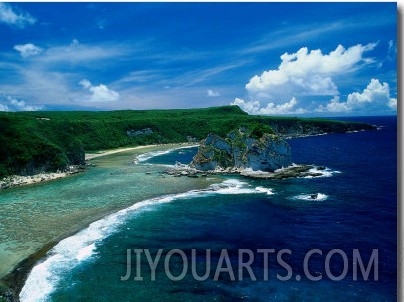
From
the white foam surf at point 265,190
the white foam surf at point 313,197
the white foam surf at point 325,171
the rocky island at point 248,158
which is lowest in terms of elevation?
the white foam surf at point 313,197

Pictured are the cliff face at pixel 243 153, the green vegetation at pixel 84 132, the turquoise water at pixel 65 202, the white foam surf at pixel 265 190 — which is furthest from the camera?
the green vegetation at pixel 84 132

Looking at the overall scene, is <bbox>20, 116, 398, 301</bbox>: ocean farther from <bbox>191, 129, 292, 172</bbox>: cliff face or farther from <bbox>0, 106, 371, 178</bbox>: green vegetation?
<bbox>0, 106, 371, 178</bbox>: green vegetation

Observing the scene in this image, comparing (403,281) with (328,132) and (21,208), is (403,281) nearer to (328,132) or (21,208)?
(21,208)

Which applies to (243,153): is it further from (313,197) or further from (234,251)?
(234,251)

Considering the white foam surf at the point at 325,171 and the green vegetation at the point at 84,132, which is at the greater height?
the green vegetation at the point at 84,132

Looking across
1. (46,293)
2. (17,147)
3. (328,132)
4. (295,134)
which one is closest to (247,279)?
(46,293)

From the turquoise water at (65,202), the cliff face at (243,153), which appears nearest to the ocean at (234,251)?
the turquoise water at (65,202)

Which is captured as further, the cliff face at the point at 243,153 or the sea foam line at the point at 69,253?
the cliff face at the point at 243,153

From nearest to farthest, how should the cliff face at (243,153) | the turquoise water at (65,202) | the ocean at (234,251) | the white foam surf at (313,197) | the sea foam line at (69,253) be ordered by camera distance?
the ocean at (234,251) < the sea foam line at (69,253) < the turquoise water at (65,202) < the white foam surf at (313,197) < the cliff face at (243,153)

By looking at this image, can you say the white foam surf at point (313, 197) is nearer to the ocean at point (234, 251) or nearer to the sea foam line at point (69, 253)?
the ocean at point (234, 251)
